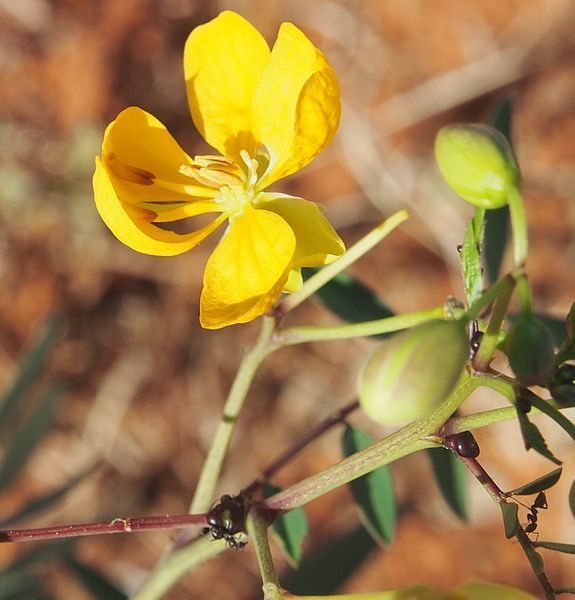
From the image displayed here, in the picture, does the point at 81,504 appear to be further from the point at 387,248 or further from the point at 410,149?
the point at 410,149

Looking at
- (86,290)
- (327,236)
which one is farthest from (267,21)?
(327,236)

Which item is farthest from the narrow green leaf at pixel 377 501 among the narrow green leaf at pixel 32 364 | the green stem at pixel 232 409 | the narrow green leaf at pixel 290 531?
the narrow green leaf at pixel 32 364

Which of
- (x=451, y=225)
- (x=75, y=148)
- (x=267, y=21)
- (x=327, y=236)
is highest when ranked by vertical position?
(x=267, y=21)

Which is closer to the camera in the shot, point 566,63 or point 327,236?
point 327,236

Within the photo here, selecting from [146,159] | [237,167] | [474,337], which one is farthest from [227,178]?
[474,337]

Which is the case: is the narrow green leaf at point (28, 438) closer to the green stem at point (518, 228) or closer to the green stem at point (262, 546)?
the green stem at point (262, 546)

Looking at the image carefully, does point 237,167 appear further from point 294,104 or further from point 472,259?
point 472,259

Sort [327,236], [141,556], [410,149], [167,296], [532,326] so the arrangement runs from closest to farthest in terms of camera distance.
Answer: [532,326]
[327,236]
[141,556]
[167,296]
[410,149]

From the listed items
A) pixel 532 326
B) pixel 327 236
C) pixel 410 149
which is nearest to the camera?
pixel 532 326
